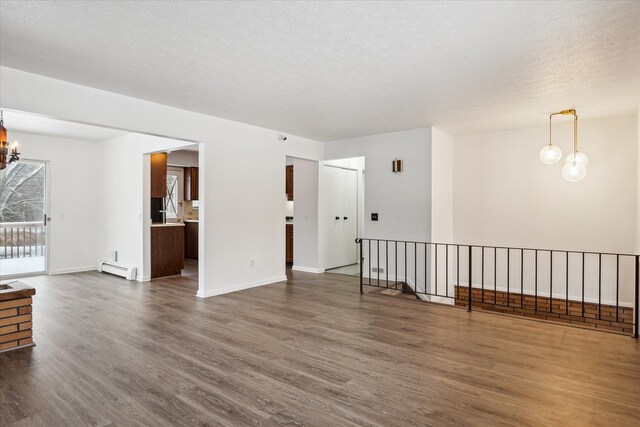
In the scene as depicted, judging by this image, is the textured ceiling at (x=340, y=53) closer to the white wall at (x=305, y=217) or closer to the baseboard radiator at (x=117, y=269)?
Answer: the white wall at (x=305, y=217)

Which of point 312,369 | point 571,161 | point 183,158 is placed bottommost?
point 312,369

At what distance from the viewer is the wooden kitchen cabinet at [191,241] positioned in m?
9.25

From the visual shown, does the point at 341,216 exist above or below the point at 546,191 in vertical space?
below

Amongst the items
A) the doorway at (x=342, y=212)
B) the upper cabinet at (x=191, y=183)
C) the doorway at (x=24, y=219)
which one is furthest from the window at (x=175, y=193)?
the doorway at (x=342, y=212)

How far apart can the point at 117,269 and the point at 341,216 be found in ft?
14.7

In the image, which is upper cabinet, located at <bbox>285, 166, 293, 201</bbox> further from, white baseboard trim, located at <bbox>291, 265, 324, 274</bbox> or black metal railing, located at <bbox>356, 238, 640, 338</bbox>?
black metal railing, located at <bbox>356, 238, 640, 338</bbox>

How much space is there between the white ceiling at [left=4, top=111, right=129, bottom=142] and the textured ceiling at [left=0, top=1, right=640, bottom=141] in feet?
8.74

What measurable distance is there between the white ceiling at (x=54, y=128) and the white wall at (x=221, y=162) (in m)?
0.61

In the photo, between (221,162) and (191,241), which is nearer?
(221,162)

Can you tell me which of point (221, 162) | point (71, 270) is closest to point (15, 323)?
point (221, 162)

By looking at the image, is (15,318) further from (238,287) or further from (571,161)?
(571,161)

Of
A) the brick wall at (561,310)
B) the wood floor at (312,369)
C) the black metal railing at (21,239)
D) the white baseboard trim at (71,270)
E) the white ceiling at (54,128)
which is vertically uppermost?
the white ceiling at (54,128)

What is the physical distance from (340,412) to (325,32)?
2.61m

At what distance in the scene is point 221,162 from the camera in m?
5.47
